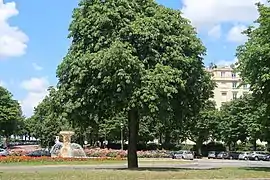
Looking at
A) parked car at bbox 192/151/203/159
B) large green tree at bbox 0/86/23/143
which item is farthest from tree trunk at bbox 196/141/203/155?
large green tree at bbox 0/86/23/143

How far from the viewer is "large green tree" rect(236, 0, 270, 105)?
2789cm

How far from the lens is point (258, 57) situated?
28.0m

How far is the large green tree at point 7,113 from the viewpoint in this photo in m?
107

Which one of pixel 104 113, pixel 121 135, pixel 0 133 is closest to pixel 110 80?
pixel 104 113

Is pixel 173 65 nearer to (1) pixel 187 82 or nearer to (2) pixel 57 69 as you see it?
(1) pixel 187 82

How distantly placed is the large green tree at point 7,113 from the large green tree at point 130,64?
80.3m

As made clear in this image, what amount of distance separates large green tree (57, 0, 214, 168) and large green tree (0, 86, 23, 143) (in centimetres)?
8033

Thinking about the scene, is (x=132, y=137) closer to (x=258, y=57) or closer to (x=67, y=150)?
(x=258, y=57)

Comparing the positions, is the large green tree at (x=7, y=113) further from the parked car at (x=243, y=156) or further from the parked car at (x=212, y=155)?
the parked car at (x=243, y=156)

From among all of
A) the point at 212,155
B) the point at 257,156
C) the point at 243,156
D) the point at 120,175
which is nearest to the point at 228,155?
the point at 243,156

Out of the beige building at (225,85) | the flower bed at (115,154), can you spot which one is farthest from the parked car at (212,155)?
the beige building at (225,85)

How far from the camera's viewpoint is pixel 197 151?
8431 centimetres

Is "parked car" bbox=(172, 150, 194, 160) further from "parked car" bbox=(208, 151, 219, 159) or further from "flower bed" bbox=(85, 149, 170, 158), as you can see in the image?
"parked car" bbox=(208, 151, 219, 159)

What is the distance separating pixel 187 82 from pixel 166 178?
361 inches
